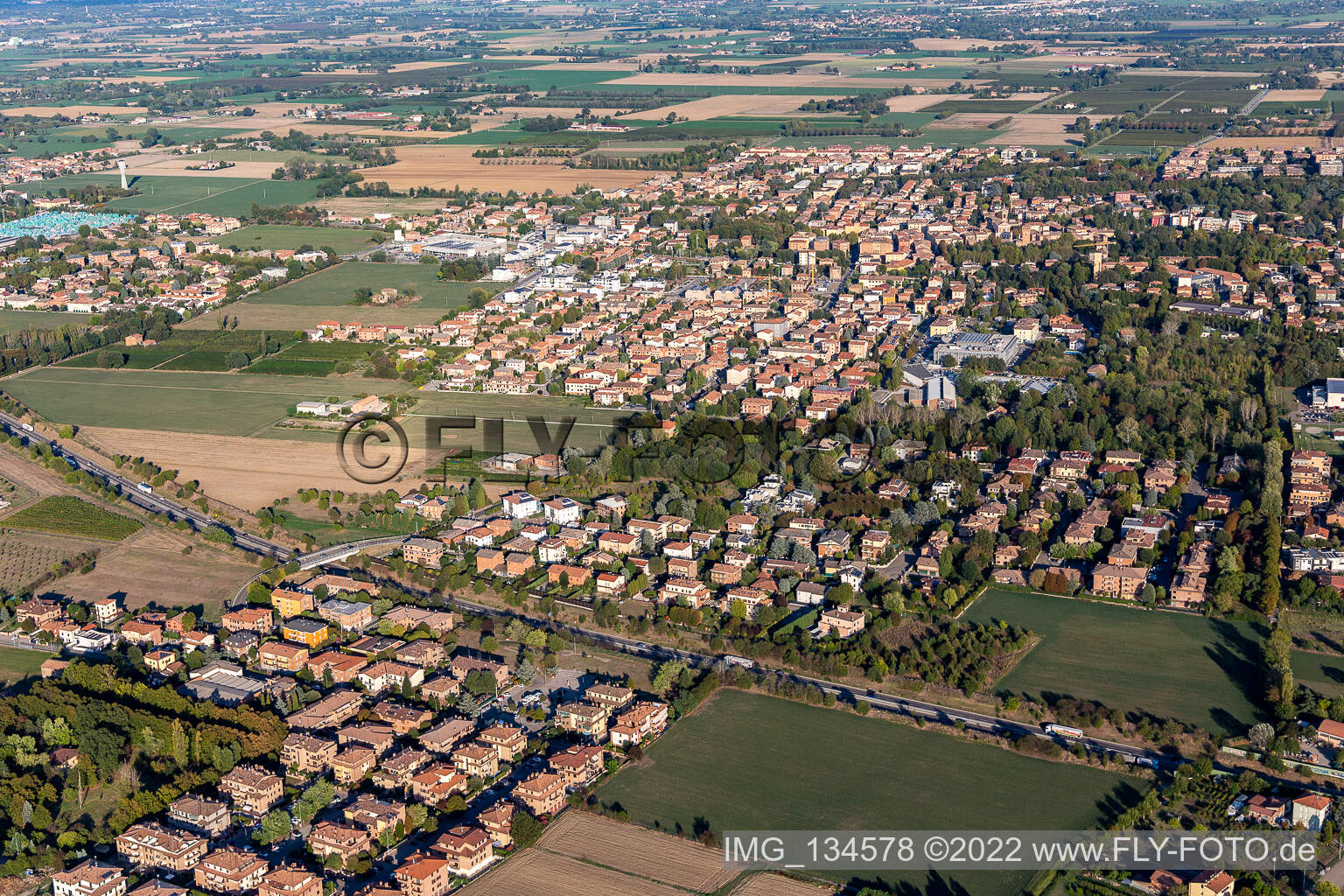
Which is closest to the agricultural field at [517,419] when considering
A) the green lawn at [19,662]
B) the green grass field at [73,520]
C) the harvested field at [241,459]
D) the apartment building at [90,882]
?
the harvested field at [241,459]

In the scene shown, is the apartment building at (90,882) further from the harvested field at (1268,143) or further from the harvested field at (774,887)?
the harvested field at (1268,143)

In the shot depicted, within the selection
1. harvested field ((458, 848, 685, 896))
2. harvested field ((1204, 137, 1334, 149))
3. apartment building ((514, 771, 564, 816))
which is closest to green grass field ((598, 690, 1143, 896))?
apartment building ((514, 771, 564, 816))

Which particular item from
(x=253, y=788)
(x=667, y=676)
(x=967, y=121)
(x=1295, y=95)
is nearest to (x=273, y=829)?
(x=253, y=788)

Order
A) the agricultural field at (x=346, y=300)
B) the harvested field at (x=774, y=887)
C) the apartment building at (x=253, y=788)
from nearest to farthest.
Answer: the harvested field at (x=774, y=887) → the apartment building at (x=253, y=788) → the agricultural field at (x=346, y=300)

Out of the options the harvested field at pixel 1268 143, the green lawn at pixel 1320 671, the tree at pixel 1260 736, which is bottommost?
the green lawn at pixel 1320 671

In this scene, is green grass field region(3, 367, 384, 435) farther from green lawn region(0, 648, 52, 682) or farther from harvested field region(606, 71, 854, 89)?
harvested field region(606, 71, 854, 89)

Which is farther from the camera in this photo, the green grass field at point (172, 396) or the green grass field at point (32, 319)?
the green grass field at point (32, 319)

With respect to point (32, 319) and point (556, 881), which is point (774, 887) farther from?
point (32, 319)
